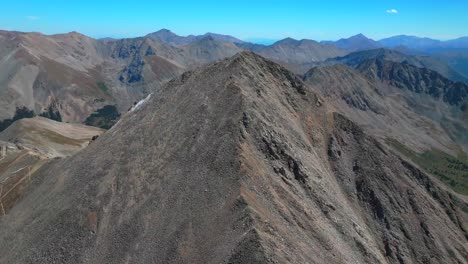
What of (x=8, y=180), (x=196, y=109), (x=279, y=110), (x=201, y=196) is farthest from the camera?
(x=8, y=180)

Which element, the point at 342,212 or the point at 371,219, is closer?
the point at 342,212

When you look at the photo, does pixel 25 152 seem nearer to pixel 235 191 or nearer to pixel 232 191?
pixel 232 191

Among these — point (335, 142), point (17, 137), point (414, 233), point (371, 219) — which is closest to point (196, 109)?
point (335, 142)

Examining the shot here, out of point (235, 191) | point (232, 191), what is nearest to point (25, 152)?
point (232, 191)

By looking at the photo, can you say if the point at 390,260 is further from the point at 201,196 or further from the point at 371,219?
the point at 201,196

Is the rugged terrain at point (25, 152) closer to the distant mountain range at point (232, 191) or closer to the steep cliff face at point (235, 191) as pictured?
the distant mountain range at point (232, 191)

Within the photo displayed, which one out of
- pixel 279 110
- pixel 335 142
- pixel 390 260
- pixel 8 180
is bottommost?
pixel 390 260

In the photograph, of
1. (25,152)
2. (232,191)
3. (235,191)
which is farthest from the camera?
(25,152)

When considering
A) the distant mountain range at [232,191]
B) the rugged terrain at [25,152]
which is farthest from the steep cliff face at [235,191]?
the rugged terrain at [25,152]
